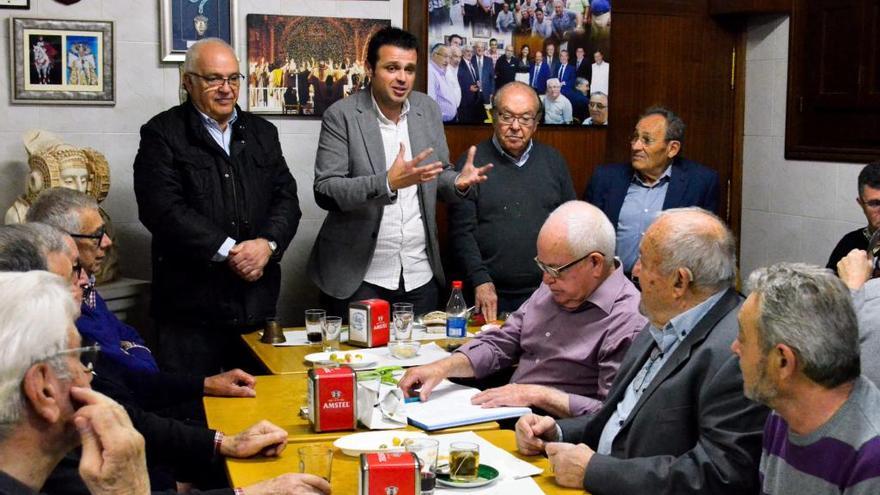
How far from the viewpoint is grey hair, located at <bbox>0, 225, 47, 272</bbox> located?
8.07ft

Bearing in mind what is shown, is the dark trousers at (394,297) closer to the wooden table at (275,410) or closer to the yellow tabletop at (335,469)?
the wooden table at (275,410)

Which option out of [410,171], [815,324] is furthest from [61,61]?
[815,324]

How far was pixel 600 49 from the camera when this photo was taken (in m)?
5.85

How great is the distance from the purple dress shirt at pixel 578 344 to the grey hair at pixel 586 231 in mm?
106

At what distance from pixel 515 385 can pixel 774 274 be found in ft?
3.81

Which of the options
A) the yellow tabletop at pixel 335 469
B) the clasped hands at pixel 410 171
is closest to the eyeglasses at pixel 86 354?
the yellow tabletop at pixel 335 469

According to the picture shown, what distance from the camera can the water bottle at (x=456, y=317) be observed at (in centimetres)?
395

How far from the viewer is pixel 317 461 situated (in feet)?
7.76

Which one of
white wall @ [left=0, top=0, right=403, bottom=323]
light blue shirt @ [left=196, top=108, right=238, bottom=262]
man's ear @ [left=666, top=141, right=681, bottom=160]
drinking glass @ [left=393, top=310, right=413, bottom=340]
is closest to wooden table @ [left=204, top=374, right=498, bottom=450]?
drinking glass @ [left=393, top=310, right=413, bottom=340]

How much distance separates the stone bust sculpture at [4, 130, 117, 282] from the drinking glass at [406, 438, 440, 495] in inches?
109

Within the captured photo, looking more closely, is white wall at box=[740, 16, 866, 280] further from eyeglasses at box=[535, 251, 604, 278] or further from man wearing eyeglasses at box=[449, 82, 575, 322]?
eyeglasses at box=[535, 251, 604, 278]

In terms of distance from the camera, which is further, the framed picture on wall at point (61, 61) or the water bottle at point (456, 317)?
the framed picture on wall at point (61, 61)

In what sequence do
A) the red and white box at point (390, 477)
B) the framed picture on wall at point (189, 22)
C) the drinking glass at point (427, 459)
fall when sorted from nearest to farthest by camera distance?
the red and white box at point (390, 477)
the drinking glass at point (427, 459)
the framed picture on wall at point (189, 22)

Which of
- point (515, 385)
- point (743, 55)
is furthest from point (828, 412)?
point (743, 55)
